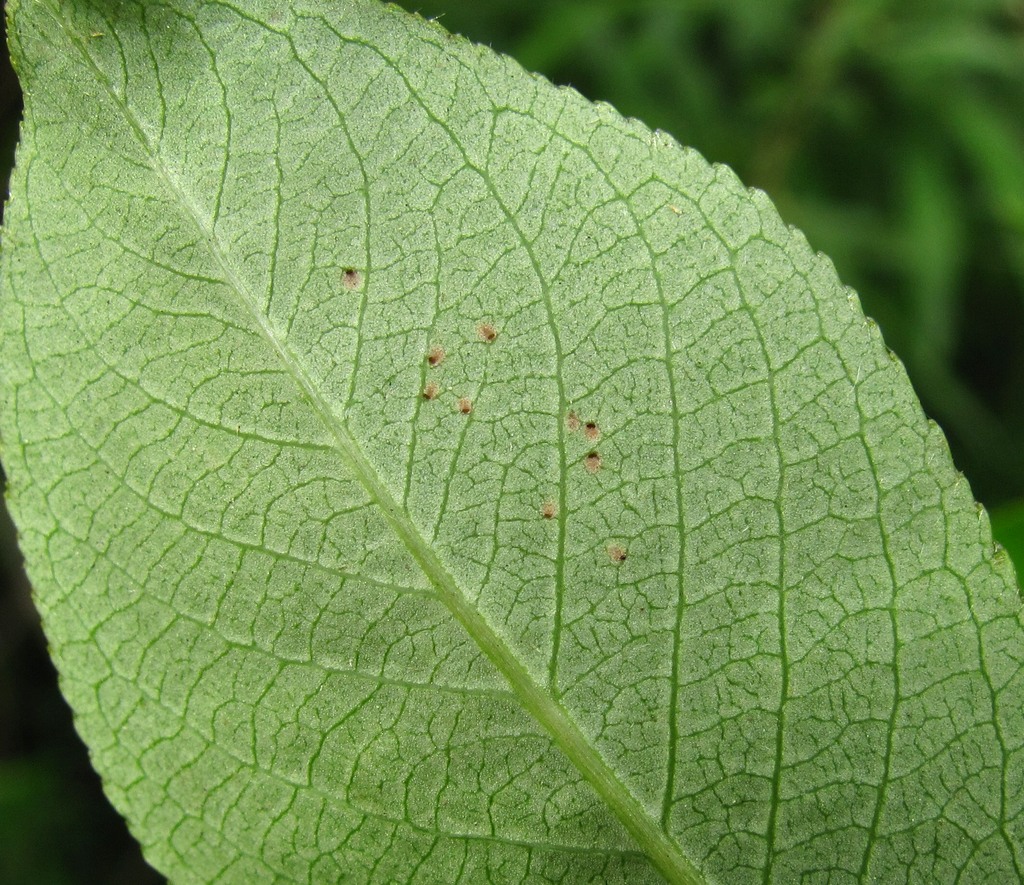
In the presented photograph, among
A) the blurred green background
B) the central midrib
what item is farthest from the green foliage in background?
the central midrib

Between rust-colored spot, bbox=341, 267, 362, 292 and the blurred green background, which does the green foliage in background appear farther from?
rust-colored spot, bbox=341, 267, 362, 292

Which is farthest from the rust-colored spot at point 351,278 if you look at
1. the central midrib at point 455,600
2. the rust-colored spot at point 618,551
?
the rust-colored spot at point 618,551

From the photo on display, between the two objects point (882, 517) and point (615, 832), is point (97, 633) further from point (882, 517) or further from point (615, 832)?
point (882, 517)

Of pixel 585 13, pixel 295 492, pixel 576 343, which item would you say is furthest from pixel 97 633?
pixel 585 13

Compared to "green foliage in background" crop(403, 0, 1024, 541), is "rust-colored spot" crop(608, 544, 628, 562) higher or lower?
lower

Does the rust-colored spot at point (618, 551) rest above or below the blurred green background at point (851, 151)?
below

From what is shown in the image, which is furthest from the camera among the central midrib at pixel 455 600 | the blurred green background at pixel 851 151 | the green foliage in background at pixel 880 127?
the green foliage in background at pixel 880 127

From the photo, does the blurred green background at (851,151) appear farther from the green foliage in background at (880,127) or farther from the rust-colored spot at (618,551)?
the rust-colored spot at (618,551)
